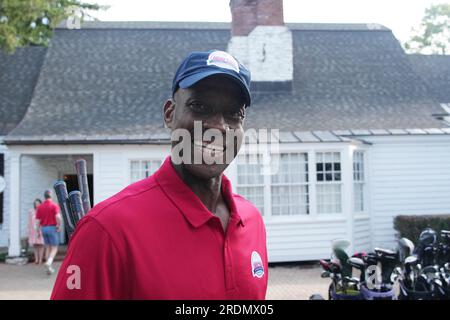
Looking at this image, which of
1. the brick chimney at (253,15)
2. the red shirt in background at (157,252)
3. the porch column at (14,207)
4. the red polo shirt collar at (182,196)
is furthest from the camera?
the brick chimney at (253,15)

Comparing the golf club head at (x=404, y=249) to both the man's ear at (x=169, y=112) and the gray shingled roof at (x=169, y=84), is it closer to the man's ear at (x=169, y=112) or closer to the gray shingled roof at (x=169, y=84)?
the man's ear at (x=169, y=112)

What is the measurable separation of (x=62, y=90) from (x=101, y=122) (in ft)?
8.19

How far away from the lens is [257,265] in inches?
74.7

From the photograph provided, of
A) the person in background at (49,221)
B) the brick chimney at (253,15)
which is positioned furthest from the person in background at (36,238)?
the brick chimney at (253,15)

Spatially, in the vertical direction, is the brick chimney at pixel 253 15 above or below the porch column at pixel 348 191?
above

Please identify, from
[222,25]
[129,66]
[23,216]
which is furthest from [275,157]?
[222,25]

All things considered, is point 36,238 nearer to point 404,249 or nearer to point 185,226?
point 404,249

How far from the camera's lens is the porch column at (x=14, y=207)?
40.8 ft

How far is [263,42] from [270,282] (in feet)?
26.3

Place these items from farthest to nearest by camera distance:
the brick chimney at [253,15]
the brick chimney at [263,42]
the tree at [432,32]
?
1. the tree at [432,32]
2. the brick chimney at [253,15]
3. the brick chimney at [263,42]

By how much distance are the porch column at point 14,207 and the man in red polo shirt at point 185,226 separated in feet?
38.3

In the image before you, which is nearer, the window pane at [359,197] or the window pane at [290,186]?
the window pane at [290,186]
